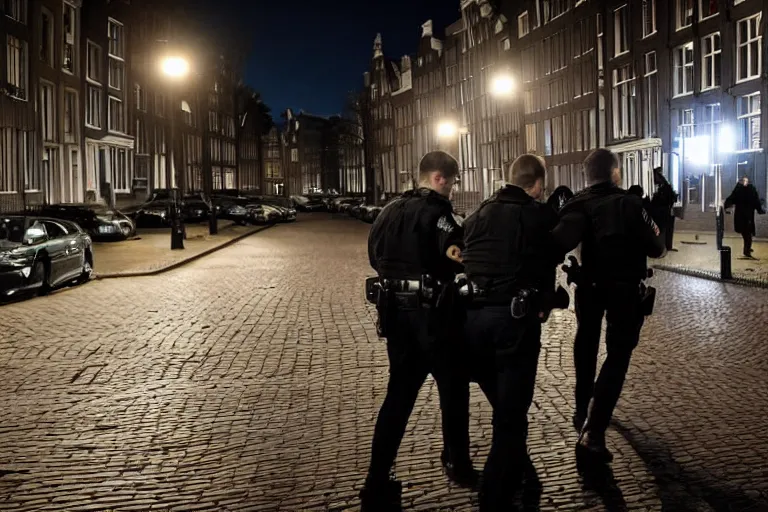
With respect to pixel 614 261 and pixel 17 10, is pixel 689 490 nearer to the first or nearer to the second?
pixel 614 261

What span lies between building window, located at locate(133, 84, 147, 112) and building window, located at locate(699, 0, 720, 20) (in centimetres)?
3533

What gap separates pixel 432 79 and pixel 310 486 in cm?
7388

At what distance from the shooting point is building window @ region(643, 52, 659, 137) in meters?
40.7

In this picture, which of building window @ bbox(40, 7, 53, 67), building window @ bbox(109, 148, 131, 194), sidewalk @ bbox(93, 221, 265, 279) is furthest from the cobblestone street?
building window @ bbox(109, 148, 131, 194)

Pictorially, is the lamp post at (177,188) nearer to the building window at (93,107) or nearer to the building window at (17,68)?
the building window at (17,68)

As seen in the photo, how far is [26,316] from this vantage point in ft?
45.3

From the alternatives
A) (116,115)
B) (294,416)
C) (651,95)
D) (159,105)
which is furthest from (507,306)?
(159,105)

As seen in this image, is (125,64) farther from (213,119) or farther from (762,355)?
(762,355)

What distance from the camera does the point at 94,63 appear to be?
171 feet

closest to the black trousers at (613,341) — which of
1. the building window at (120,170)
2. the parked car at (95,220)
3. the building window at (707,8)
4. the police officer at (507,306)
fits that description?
the police officer at (507,306)

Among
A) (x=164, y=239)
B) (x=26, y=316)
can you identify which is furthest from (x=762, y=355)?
(x=164, y=239)

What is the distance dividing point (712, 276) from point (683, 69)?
22052mm

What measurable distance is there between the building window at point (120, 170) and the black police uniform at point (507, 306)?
51224 mm

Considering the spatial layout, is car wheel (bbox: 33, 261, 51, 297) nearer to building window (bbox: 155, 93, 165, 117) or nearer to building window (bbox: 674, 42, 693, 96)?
building window (bbox: 674, 42, 693, 96)
